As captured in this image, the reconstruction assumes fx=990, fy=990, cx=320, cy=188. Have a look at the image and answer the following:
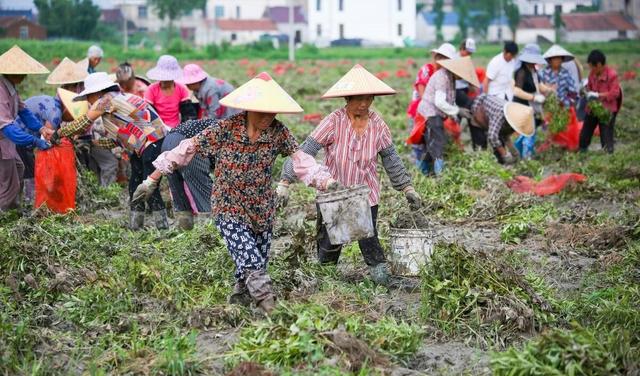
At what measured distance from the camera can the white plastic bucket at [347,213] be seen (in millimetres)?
6707

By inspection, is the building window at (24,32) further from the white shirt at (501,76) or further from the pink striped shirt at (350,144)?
the pink striped shirt at (350,144)

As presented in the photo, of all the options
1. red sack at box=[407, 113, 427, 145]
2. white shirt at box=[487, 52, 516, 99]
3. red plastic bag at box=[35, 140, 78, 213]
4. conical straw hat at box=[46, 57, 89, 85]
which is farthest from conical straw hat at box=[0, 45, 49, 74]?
white shirt at box=[487, 52, 516, 99]

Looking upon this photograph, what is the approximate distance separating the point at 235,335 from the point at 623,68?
3009 centimetres

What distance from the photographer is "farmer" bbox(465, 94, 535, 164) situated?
12.4m

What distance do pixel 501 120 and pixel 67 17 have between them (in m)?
50.5

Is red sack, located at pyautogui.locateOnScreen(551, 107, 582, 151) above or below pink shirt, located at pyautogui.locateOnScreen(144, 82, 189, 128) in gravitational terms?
below

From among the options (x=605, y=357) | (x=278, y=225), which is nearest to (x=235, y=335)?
(x=605, y=357)

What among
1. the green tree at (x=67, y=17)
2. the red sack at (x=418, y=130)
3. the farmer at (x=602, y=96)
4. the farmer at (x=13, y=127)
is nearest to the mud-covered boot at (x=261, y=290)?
the farmer at (x=13, y=127)

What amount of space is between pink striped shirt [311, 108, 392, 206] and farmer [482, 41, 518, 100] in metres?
6.31

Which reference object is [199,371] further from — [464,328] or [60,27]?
[60,27]

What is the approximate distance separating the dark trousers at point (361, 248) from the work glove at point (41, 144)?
11.2 ft

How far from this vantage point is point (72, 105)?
10.8 m

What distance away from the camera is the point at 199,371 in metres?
5.52

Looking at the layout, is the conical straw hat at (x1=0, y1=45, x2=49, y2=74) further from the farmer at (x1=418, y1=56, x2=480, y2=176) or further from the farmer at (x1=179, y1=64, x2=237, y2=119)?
the farmer at (x1=418, y1=56, x2=480, y2=176)
